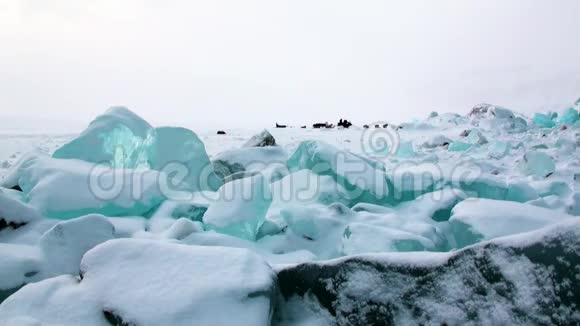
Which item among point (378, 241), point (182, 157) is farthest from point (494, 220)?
point (182, 157)

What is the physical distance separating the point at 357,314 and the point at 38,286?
0.96m

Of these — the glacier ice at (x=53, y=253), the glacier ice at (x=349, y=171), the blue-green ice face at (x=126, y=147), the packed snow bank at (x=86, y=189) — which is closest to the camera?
the glacier ice at (x=53, y=253)

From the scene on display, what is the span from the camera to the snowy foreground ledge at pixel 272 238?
1009 millimetres

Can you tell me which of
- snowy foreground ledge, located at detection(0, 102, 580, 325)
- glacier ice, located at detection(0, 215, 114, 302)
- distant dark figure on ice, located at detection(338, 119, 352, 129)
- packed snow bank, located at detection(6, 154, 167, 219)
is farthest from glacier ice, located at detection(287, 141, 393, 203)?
distant dark figure on ice, located at detection(338, 119, 352, 129)

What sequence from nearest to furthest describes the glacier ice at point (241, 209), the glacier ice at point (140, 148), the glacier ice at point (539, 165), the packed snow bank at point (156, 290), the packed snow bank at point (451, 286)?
the packed snow bank at point (451, 286) → the packed snow bank at point (156, 290) → the glacier ice at point (241, 209) → the glacier ice at point (140, 148) → the glacier ice at point (539, 165)

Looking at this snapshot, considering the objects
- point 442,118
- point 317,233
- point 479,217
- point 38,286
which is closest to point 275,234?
point 317,233

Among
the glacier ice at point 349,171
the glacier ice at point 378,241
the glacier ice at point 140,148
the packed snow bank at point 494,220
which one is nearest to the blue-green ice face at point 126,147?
the glacier ice at point 140,148

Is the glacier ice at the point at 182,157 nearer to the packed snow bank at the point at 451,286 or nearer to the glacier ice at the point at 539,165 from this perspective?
the packed snow bank at the point at 451,286

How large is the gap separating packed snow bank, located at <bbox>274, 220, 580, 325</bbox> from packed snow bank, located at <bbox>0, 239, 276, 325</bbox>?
0.47 feet

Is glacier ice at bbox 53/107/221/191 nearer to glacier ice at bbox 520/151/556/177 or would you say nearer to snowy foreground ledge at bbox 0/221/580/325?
snowy foreground ledge at bbox 0/221/580/325

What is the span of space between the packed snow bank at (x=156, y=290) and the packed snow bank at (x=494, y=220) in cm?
118

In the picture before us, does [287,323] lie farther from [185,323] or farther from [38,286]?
[38,286]

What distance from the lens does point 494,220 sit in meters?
1.93

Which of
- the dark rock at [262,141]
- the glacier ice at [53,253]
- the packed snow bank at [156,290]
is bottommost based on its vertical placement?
the dark rock at [262,141]
